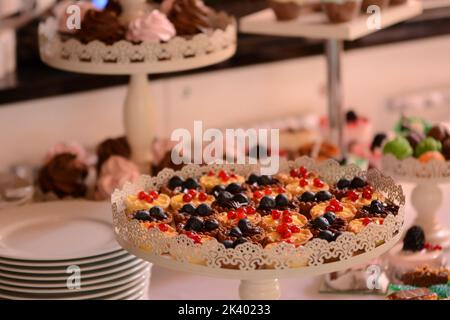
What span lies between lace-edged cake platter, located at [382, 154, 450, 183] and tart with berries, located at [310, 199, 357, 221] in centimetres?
40

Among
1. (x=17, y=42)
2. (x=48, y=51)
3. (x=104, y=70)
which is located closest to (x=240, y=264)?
(x=104, y=70)

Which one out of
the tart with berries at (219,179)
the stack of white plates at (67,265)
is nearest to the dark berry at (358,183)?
the tart with berries at (219,179)

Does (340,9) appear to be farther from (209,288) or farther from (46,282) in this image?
(46,282)

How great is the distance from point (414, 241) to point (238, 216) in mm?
515

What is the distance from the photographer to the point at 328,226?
1731 millimetres

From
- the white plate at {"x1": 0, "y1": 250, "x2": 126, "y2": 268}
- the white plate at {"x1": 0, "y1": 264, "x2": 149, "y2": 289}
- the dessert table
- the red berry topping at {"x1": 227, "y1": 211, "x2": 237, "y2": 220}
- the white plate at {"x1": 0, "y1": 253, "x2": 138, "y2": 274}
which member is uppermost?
the red berry topping at {"x1": 227, "y1": 211, "x2": 237, "y2": 220}

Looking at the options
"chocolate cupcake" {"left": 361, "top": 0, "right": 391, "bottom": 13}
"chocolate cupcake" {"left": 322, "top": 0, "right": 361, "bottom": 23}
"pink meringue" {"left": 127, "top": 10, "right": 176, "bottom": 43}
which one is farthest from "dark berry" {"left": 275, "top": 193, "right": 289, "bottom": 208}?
"chocolate cupcake" {"left": 361, "top": 0, "right": 391, "bottom": 13}

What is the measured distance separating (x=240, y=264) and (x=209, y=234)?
0.13 metres

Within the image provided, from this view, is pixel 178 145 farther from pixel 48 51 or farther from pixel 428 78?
pixel 428 78

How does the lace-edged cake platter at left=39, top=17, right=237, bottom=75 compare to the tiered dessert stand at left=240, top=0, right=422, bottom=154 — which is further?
the tiered dessert stand at left=240, top=0, right=422, bottom=154

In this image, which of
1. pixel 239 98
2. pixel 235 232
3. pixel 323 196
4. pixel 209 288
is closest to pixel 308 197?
pixel 323 196

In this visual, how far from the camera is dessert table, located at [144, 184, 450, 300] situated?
207 centimetres

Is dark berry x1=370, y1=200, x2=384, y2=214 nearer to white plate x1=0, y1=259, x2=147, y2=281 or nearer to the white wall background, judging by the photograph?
white plate x1=0, y1=259, x2=147, y2=281

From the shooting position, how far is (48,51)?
2316mm
